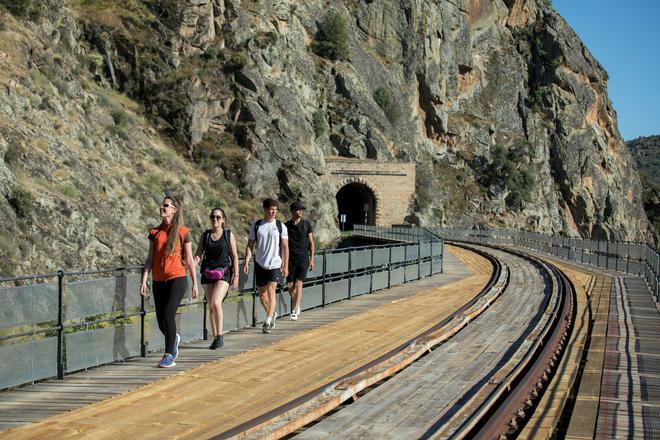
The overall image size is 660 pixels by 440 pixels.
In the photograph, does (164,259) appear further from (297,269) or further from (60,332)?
(297,269)

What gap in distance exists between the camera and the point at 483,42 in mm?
120812

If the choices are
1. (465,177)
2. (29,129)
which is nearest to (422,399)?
(29,129)

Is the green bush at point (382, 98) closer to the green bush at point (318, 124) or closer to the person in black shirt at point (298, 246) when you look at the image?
the green bush at point (318, 124)

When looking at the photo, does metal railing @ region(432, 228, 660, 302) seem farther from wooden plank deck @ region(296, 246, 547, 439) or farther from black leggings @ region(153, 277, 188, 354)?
black leggings @ region(153, 277, 188, 354)

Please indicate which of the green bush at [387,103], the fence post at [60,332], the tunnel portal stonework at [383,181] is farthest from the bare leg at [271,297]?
the green bush at [387,103]

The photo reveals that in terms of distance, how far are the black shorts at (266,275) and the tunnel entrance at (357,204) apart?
67.8 metres

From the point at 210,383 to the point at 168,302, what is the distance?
4.27 ft

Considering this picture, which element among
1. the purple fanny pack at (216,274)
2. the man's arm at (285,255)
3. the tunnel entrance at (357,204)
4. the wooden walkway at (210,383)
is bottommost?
the wooden walkway at (210,383)

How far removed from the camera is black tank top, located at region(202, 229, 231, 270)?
1144 cm

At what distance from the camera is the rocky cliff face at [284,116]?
3966cm

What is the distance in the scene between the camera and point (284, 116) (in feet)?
236

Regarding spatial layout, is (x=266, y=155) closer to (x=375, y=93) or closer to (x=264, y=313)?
(x=375, y=93)

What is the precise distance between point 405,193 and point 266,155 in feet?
64.6

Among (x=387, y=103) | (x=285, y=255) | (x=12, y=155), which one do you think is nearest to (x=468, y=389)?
(x=285, y=255)
